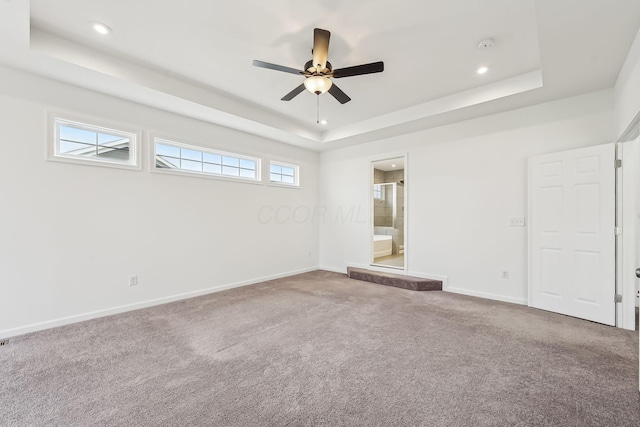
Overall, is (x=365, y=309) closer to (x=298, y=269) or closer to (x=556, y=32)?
(x=298, y=269)

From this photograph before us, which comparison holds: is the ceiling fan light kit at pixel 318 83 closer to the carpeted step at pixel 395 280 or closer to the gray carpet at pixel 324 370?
the gray carpet at pixel 324 370

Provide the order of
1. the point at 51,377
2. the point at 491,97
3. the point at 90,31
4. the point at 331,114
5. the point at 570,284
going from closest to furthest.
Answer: the point at 51,377 < the point at 90,31 < the point at 570,284 < the point at 491,97 < the point at 331,114

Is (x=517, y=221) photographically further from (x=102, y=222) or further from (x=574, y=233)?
(x=102, y=222)

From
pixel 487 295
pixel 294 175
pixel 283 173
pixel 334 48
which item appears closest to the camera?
pixel 334 48

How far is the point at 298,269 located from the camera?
567 cm

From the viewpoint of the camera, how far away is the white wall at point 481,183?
11.0 ft

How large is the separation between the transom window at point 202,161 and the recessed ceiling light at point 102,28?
140cm

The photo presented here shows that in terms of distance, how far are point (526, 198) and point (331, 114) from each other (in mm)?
3057

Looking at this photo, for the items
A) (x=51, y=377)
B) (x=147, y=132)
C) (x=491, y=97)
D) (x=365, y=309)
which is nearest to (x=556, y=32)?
(x=491, y=97)

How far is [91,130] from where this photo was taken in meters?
3.23

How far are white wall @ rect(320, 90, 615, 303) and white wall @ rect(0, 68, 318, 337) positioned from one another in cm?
274

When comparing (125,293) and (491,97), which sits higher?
(491,97)

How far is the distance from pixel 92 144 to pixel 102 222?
944 millimetres

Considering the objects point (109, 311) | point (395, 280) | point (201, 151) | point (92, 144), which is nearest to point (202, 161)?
point (201, 151)
